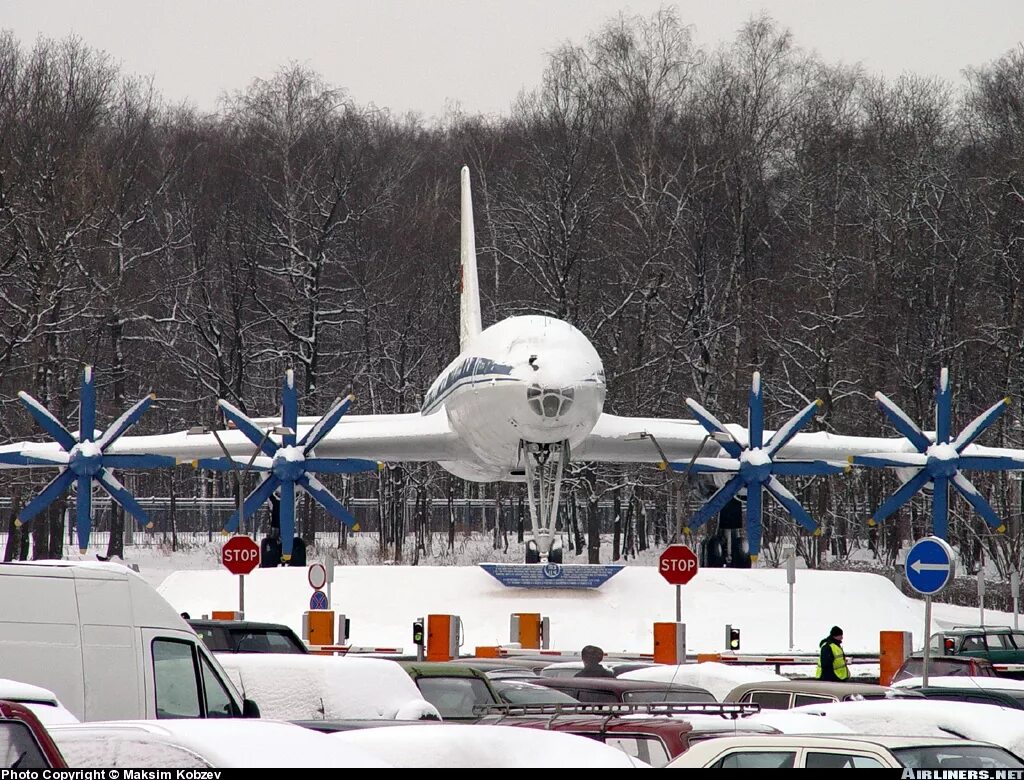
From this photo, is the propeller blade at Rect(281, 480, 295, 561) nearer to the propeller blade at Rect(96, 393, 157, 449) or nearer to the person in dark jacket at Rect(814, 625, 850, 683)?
the propeller blade at Rect(96, 393, 157, 449)

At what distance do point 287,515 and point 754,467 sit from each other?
9.00 m

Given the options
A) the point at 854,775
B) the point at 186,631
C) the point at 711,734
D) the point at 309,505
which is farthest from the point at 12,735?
the point at 309,505

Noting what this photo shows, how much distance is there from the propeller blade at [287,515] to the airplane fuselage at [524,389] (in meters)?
3.71

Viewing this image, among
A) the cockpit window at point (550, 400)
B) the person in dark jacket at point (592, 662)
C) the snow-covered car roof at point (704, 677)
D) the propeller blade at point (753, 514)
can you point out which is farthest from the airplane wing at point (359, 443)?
the person in dark jacket at point (592, 662)

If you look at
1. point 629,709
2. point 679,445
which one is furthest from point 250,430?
point 629,709

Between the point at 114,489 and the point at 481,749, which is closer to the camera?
the point at 481,749

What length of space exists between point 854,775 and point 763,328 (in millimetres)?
44540

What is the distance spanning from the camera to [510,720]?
8312 mm

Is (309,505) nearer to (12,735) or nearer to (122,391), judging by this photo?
(122,391)

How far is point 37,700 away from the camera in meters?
5.22

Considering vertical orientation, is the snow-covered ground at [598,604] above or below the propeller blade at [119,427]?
below

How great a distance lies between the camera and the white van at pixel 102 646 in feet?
26.9

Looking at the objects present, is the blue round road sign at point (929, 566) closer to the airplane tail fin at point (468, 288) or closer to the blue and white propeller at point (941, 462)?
the blue and white propeller at point (941, 462)

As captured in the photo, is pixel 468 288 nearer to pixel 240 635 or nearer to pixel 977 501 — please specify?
pixel 977 501
